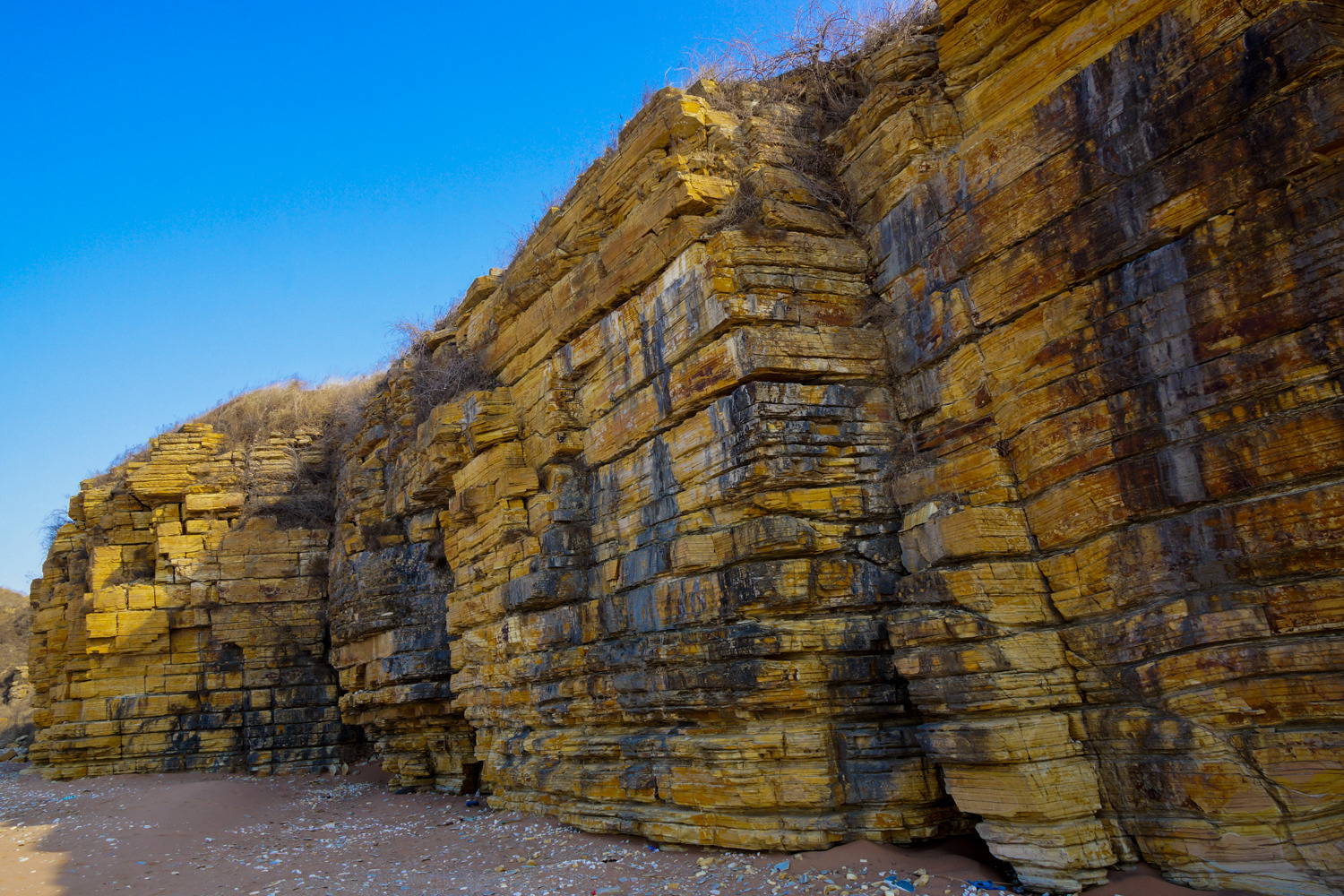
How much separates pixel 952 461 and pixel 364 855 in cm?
809

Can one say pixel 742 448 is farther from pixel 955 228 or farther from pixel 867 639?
pixel 955 228

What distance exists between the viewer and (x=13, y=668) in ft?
112

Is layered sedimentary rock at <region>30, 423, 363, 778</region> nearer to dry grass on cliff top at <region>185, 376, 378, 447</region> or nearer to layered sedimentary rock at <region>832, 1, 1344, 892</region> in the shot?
dry grass on cliff top at <region>185, 376, 378, 447</region>

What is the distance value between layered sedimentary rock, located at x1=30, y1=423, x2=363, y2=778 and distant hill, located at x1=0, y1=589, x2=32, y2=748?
33.0 ft

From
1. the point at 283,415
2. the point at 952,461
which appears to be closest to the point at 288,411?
the point at 283,415

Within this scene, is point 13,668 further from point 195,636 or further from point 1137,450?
point 1137,450

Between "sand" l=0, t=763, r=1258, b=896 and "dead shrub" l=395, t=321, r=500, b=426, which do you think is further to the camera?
"dead shrub" l=395, t=321, r=500, b=426

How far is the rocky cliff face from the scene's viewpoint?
5504 mm

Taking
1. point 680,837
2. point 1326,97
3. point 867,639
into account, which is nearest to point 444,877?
point 680,837

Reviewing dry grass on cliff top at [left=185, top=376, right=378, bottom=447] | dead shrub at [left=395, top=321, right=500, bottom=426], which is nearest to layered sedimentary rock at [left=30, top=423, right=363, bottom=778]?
dry grass on cliff top at [left=185, top=376, right=378, bottom=447]

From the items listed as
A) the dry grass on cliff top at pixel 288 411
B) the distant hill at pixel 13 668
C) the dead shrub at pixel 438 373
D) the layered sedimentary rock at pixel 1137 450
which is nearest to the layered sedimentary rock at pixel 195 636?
the dry grass on cliff top at pixel 288 411

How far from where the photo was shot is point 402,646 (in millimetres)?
14805

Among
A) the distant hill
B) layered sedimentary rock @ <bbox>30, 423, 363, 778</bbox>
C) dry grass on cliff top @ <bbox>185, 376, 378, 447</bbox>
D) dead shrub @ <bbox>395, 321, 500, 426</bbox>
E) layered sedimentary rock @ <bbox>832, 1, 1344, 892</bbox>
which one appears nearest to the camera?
layered sedimentary rock @ <bbox>832, 1, 1344, 892</bbox>

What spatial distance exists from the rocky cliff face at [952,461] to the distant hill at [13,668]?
24.3 metres
